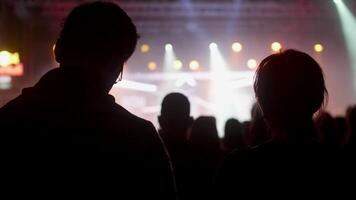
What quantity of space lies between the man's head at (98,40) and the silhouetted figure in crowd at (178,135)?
1855 mm

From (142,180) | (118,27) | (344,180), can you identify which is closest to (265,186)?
(344,180)

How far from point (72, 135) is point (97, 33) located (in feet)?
1.12

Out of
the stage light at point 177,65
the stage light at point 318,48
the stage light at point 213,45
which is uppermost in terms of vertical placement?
the stage light at point 213,45

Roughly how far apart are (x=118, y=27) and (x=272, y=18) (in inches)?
512

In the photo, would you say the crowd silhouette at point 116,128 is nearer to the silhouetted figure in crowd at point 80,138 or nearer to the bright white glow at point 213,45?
the silhouetted figure in crowd at point 80,138

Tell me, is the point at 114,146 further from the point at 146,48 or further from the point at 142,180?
the point at 146,48

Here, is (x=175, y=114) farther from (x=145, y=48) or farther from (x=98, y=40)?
(x=145, y=48)

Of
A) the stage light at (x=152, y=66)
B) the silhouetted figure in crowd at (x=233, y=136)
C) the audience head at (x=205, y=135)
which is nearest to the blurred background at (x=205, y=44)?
Result: the stage light at (x=152, y=66)

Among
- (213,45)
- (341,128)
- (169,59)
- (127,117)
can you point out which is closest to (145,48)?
(169,59)

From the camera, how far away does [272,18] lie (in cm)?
1431

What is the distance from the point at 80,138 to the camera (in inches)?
62.7

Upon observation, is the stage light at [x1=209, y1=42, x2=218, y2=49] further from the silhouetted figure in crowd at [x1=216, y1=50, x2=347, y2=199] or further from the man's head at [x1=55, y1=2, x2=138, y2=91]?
the man's head at [x1=55, y1=2, x2=138, y2=91]

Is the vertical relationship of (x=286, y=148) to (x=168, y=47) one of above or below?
below

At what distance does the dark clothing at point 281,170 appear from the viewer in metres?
1.86
